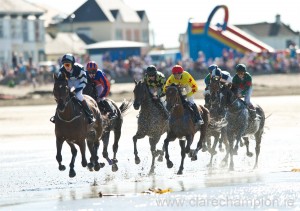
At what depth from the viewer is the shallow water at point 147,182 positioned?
61.1 feet

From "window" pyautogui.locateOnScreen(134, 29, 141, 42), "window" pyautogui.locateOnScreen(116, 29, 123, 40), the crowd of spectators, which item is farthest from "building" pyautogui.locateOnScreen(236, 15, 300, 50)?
the crowd of spectators

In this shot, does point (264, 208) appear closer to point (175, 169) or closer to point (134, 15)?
point (175, 169)

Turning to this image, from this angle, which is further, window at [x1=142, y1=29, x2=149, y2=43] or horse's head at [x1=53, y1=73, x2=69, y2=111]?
window at [x1=142, y1=29, x2=149, y2=43]

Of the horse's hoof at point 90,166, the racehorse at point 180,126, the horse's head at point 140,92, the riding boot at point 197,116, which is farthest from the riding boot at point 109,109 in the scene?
the horse's hoof at point 90,166

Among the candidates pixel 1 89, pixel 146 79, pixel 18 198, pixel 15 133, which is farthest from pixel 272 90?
pixel 18 198

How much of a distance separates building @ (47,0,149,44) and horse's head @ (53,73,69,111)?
98327 millimetres

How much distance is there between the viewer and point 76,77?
22.7m

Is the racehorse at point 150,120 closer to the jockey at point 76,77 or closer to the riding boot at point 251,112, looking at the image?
the jockey at point 76,77

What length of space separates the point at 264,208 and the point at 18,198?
485cm

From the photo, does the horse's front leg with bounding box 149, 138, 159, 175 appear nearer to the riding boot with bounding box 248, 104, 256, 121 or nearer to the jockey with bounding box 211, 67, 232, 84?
the jockey with bounding box 211, 67, 232, 84

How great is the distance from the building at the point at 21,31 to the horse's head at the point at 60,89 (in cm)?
6939

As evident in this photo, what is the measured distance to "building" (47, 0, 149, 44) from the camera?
399 feet

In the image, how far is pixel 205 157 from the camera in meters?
27.9

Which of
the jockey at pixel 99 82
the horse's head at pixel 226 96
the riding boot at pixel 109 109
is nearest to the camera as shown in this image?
the jockey at pixel 99 82
